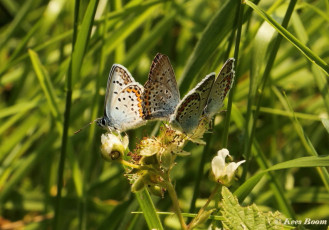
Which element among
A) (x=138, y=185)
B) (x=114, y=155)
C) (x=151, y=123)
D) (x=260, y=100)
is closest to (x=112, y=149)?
(x=114, y=155)

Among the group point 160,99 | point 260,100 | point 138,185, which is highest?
point 160,99

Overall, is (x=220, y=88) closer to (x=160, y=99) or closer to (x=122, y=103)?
(x=160, y=99)

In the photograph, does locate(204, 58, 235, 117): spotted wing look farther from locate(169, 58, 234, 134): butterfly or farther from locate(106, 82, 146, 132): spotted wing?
locate(106, 82, 146, 132): spotted wing

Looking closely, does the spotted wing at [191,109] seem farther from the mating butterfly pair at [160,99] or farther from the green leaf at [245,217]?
the green leaf at [245,217]

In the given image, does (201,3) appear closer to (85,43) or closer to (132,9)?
(132,9)

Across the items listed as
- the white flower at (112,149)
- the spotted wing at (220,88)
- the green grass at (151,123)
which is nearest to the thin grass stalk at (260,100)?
the green grass at (151,123)

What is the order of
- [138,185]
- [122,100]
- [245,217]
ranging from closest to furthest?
[245,217]
[138,185]
[122,100]

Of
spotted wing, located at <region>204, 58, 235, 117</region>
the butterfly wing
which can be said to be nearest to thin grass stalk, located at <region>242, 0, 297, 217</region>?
spotted wing, located at <region>204, 58, 235, 117</region>

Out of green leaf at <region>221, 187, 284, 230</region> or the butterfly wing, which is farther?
the butterfly wing
